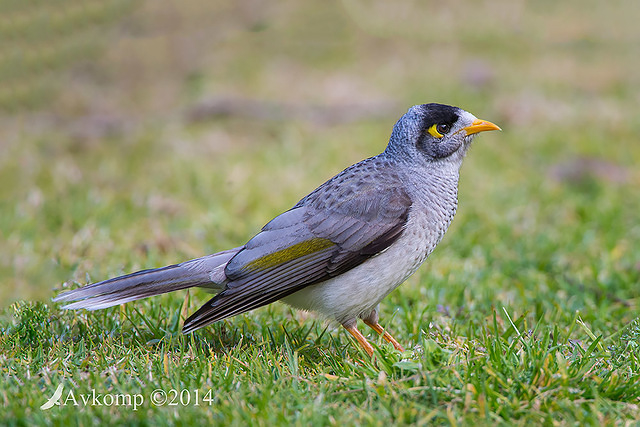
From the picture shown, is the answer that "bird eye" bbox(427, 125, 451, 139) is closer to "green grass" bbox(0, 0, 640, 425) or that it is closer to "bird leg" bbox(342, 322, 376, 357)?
"green grass" bbox(0, 0, 640, 425)

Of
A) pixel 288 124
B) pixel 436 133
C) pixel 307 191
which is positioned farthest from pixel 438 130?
pixel 288 124

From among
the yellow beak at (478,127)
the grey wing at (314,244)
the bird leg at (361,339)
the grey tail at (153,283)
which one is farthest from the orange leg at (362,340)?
the yellow beak at (478,127)

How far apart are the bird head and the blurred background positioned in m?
1.69

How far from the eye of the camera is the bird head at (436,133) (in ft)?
16.9

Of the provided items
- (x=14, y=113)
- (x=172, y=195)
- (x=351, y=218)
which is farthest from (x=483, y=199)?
(x=14, y=113)

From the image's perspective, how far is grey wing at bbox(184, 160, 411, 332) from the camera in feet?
14.9

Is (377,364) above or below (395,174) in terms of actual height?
below

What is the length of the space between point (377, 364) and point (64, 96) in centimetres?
988

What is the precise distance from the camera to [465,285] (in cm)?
626

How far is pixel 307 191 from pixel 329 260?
13.7 ft

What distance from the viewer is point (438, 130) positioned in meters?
5.18

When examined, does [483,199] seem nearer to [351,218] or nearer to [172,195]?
[172,195]

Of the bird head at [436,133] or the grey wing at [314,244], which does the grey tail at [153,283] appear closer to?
the grey wing at [314,244]

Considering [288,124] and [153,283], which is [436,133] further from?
[288,124]
